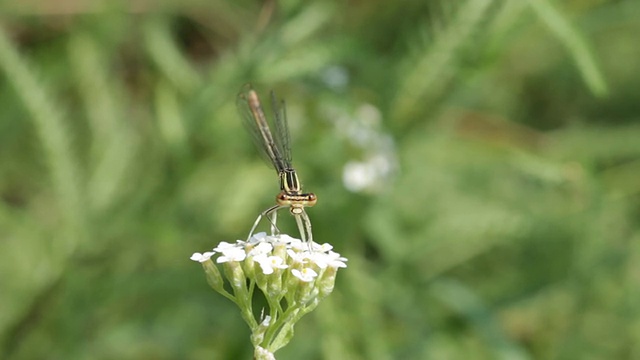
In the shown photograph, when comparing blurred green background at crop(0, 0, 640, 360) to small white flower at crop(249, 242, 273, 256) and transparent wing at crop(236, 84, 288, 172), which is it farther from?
small white flower at crop(249, 242, 273, 256)

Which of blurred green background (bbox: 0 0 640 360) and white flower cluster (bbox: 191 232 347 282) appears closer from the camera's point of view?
white flower cluster (bbox: 191 232 347 282)

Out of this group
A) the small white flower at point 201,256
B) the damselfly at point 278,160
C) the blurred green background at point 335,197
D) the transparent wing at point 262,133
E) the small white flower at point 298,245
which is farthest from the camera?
the blurred green background at point 335,197

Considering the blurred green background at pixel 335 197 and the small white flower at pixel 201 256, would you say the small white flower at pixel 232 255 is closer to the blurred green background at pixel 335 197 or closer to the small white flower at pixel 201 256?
the small white flower at pixel 201 256

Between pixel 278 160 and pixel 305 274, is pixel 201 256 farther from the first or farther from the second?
Answer: pixel 278 160

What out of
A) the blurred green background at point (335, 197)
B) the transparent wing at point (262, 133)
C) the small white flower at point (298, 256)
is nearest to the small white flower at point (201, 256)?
the small white flower at point (298, 256)

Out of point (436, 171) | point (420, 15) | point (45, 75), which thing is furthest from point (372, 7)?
point (45, 75)

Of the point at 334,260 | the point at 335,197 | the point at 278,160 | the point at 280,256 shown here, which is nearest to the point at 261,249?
the point at 280,256

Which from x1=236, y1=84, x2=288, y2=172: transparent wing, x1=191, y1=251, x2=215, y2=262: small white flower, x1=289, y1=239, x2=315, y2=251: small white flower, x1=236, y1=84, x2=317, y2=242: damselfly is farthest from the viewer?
x1=236, y1=84, x2=288, y2=172: transparent wing

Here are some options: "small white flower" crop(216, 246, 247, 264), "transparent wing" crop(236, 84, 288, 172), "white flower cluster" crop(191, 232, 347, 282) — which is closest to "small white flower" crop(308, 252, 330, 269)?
"white flower cluster" crop(191, 232, 347, 282)
